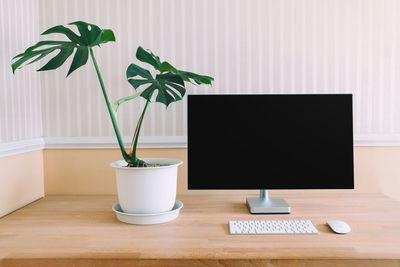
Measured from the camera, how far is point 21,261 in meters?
0.90

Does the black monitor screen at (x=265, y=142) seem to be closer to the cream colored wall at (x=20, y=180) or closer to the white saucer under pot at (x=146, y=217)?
the white saucer under pot at (x=146, y=217)

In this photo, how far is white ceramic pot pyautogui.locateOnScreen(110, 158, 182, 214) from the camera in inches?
45.7

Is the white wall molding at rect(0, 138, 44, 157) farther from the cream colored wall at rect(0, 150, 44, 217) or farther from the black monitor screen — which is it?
the black monitor screen

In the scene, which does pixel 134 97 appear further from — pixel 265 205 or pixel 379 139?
pixel 379 139

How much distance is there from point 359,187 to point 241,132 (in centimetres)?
72

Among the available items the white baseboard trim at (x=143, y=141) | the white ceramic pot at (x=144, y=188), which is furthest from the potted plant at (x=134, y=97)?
the white baseboard trim at (x=143, y=141)

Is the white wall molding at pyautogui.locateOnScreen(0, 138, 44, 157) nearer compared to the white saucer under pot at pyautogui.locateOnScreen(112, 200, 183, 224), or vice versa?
the white saucer under pot at pyautogui.locateOnScreen(112, 200, 183, 224)

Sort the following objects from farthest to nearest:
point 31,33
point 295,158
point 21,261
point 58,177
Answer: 1. point 58,177
2. point 31,33
3. point 295,158
4. point 21,261

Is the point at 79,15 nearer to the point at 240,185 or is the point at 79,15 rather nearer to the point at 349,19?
the point at 240,185

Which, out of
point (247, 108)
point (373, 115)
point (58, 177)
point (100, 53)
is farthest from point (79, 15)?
point (373, 115)

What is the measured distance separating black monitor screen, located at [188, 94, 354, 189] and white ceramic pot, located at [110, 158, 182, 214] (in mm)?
133

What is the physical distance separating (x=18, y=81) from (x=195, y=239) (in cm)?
99

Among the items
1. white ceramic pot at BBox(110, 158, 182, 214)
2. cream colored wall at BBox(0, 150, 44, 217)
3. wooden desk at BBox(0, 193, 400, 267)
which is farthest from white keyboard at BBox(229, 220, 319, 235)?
cream colored wall at BBox(0, 150, 44, 217)

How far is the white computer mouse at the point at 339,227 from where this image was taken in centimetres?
104
